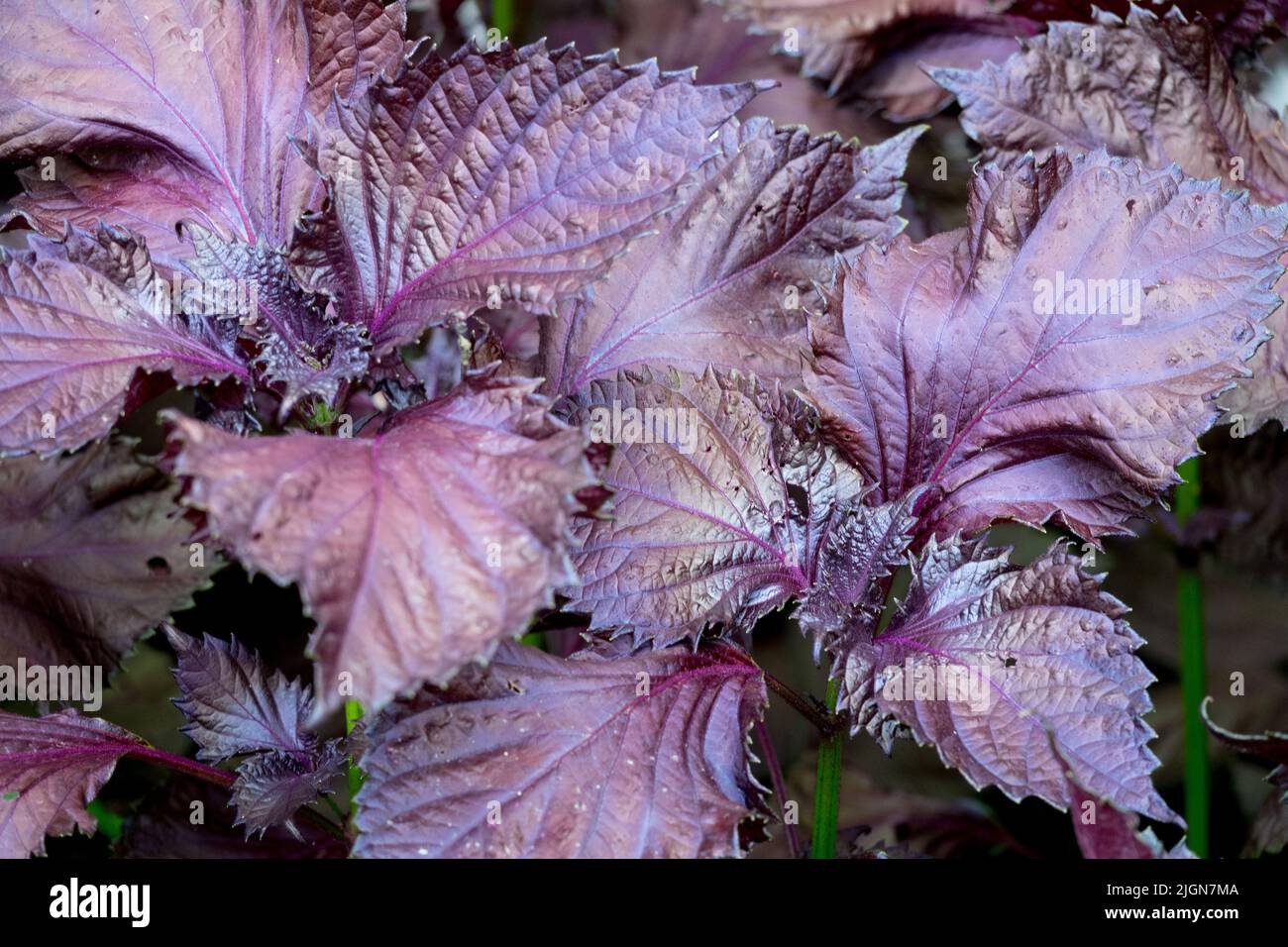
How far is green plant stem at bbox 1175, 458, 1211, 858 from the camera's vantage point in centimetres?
85

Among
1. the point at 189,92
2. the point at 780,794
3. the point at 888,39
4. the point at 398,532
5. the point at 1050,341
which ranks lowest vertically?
the point at 780,794

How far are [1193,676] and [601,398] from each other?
54 centimetres

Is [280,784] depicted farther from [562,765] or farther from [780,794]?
[780,794]

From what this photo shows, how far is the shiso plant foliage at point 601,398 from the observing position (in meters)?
0.53

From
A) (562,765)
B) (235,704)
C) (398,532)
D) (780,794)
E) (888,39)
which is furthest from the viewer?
(888,39)

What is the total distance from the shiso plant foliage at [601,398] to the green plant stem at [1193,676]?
0.24ft

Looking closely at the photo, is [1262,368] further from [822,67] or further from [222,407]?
[222,407]

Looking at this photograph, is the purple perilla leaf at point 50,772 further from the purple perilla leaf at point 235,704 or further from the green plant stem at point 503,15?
the green plant stem at point 503,15

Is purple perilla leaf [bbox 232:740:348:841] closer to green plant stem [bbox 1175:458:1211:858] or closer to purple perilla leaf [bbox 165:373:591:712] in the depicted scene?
purple perilla leaf [bbox 165:373:591:712]

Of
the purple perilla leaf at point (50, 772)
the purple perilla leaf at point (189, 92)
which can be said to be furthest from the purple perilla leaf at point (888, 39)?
the purple perilla leaf at point (50, 772)

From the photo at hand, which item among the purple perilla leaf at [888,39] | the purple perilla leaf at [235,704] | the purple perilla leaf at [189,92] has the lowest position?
the purple perilla leaf at [235,704]

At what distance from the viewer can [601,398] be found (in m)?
0.63

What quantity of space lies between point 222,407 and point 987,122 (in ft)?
1.74

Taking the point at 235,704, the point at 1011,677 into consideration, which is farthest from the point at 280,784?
the point at 1011,677
